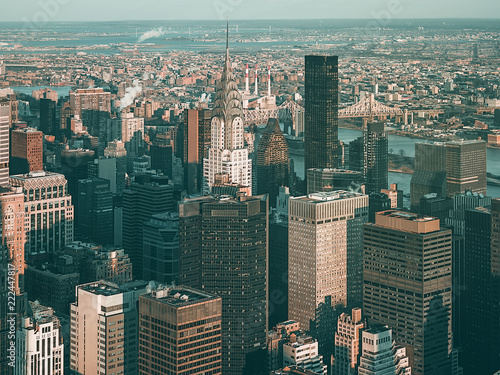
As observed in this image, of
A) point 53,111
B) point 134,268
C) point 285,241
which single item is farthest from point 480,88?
point 53,111

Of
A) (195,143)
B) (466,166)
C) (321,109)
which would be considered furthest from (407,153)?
(195,143)

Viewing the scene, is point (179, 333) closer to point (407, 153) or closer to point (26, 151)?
point (407, 153)

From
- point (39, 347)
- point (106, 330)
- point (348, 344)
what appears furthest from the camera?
point (348, 344)

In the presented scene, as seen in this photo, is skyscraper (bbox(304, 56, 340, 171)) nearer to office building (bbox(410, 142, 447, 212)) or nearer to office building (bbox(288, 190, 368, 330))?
office building (bbox(410, 142, 447, 212))

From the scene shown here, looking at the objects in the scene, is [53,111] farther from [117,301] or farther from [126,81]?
[117,301]

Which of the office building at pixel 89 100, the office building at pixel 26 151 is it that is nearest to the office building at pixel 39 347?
the office building at pixel 26 151

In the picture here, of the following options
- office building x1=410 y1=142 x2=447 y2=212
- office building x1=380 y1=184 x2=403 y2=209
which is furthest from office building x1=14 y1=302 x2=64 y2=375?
office building x1=410 y1=142 x2=447 y2=212

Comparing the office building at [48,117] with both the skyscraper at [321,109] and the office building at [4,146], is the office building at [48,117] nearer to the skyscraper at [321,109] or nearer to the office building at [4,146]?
the skyscraper at [321,109]
